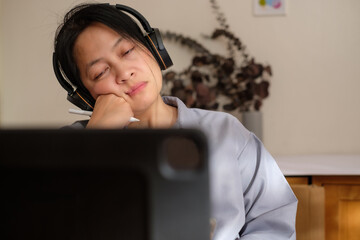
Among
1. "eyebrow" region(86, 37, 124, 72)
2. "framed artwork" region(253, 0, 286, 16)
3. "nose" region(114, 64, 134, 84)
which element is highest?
"framed artwork" region(253, 0, 286, 16)

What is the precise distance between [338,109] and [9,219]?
1.97 metres

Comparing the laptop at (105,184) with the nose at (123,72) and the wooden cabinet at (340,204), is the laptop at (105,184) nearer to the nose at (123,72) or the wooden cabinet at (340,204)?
the nose at (123,72)

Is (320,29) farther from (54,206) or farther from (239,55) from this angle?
(54,206)

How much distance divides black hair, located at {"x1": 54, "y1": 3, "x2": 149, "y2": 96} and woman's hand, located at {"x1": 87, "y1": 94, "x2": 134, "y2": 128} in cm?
12

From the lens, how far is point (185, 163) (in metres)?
0.22

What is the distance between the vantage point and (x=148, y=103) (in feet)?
3.20

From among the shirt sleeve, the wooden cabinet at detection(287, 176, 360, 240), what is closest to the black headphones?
the shirt sleeve

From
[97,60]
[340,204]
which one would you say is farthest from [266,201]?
[340,204]

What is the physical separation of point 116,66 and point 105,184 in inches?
28.5

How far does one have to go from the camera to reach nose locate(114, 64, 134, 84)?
0.93 m

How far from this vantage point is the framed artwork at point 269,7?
6.44 feet

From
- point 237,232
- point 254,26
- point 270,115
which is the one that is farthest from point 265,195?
point 254,26

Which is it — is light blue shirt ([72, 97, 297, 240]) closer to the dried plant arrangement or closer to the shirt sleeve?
the shirt sleeve

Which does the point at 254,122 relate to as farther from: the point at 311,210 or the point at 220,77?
the point at 311,210
